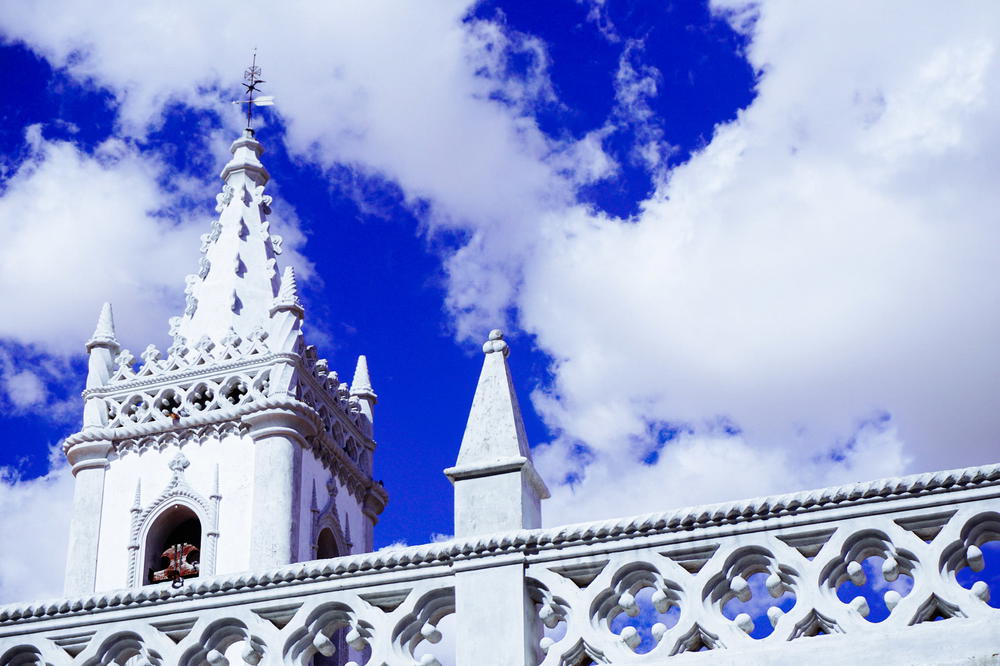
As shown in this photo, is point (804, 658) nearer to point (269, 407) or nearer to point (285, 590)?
point (285, 590)

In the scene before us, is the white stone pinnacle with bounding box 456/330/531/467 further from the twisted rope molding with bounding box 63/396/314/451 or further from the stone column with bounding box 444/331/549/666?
the twisted rope molding with bounding box 63/396/314/451

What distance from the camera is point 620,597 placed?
7008mm

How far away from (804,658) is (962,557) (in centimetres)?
83

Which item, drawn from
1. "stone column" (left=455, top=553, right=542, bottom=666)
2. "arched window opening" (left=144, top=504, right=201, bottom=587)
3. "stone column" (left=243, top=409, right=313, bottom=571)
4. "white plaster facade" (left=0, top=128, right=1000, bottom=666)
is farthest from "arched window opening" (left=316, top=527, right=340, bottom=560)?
"stone column" (left=455, top=553, right=542, bottom=666)

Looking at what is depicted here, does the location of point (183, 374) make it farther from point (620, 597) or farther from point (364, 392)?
point (620, 597)

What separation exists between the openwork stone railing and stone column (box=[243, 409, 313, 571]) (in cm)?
1602

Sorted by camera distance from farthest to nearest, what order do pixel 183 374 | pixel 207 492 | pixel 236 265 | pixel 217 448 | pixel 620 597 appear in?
pixel 236 265 < pixel 183 374 < pixel 217 448 < pixel 207 492 < pixel 620 597

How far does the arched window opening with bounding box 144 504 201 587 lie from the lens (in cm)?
2481

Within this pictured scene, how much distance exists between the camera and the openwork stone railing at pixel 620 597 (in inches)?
256

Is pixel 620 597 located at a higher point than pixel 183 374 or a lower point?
lower

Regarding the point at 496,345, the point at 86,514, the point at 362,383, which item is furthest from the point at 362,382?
the point at 496,345

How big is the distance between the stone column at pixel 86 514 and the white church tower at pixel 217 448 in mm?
22

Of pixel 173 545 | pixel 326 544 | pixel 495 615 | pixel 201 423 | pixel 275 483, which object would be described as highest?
pixel 201 423

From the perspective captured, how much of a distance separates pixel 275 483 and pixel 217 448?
1.51m
